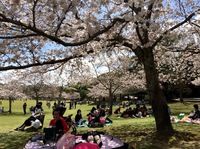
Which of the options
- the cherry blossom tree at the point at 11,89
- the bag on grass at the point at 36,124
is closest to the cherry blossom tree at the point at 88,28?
the bag on grass at the point at 36,124

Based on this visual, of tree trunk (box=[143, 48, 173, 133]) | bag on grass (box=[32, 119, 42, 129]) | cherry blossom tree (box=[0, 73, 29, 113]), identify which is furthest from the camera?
cherry blossom tree (box=[0, 73, 29, 113])

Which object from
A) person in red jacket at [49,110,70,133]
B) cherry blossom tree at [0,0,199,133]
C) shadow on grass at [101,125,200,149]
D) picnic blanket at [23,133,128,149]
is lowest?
shadow on grass at [101,125,200,149]

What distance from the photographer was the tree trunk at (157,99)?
9844mm

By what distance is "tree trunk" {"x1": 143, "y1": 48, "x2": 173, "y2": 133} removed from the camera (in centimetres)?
984

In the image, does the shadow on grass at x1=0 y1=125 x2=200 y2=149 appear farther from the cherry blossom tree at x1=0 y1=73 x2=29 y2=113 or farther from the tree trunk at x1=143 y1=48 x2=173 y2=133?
the cherry blossom tree at x1=0 y1=73 x2=29 y2=113

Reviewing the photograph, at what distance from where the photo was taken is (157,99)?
32.5 ft

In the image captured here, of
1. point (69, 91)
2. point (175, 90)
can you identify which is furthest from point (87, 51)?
point (69, 91)

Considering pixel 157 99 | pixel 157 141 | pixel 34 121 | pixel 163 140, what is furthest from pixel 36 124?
pixel 163 140

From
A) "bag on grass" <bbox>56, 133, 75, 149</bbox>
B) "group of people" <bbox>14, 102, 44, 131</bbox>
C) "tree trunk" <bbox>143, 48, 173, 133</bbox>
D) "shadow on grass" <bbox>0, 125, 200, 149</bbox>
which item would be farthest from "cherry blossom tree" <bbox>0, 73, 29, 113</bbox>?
"bag on grass" <bbox>56, 133, 75, 149</bbox>

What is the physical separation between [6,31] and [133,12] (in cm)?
392

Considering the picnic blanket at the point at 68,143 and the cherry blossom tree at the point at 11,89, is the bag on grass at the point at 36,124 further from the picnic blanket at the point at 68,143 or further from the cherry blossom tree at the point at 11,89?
the cherry blossom tree at the point at 11,89

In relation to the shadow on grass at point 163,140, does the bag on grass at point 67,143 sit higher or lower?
higher

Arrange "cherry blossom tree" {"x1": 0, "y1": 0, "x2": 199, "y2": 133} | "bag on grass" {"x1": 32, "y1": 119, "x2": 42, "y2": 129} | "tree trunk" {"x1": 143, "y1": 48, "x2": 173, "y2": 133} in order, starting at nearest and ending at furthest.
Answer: "cherry blossom tree" {"x1": 0, "y1": 0, "x2": 199, "y2": 133}, "tree trunk" {"x1": 143, "y1": 48, "x2": 173, "y2": 133}, "bag on grass" {"x1": 32, "y1": 119, "x2": 42, "y2": 129}

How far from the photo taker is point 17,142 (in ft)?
32.0
